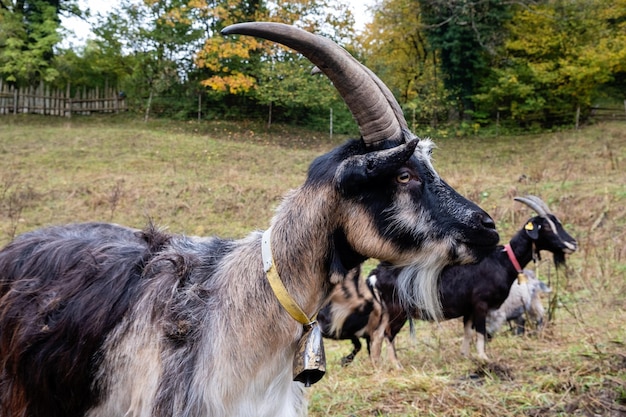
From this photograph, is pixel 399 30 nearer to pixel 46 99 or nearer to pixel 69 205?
pixel 46 99

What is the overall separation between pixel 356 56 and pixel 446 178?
13945 millimetres

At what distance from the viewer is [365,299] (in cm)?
667

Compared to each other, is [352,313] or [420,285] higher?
[420,285]

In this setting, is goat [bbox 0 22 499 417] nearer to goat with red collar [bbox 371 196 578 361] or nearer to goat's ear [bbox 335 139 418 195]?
goat's ear [bbox 335 139 418 195]

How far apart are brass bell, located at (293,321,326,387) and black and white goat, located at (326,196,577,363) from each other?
12.7 feet

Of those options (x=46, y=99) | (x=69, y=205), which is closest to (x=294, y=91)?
(x=46, y=99)

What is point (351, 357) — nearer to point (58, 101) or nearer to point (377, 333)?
point (377, 333)

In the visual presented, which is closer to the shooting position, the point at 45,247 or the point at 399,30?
the point at 45,247

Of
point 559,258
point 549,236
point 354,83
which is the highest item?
point 354,83

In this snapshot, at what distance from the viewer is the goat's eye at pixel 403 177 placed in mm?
2482

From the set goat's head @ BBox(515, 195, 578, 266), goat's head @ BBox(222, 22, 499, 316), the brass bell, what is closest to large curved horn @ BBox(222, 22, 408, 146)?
goat's head @ BBox(222, 22, 499, 316)

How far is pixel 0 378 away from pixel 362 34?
27.7m

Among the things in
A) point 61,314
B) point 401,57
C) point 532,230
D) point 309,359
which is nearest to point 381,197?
point 309,359

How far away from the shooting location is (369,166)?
7.93 ft
